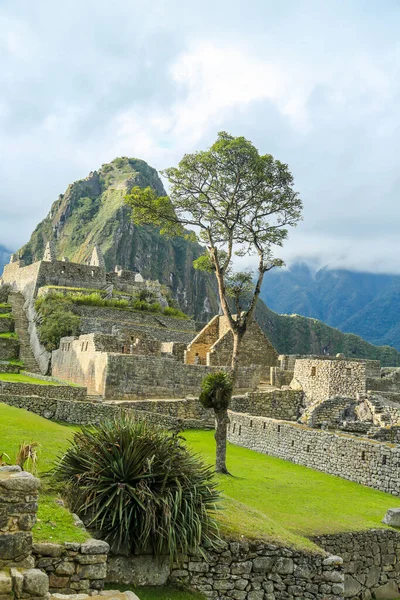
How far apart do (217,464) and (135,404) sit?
24.3 feet

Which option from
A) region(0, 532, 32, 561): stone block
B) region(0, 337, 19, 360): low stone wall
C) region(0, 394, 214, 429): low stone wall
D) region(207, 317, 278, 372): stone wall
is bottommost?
region(0, 532, 32, 561): stone block

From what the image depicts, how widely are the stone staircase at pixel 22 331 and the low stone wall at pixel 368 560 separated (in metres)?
25.1

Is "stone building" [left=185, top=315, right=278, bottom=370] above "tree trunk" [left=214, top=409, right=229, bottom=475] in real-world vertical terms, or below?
above

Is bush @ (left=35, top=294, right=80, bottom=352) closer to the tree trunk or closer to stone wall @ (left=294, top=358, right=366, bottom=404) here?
stone wall @ (left=294, top=358, right=366, bottom=404)

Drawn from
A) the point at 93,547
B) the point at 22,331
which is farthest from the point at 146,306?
the point at 93,547

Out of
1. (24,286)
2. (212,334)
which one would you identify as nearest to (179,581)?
(212,334)

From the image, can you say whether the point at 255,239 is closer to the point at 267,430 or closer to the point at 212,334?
the point at 267,430

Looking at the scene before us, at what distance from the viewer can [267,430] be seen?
19.5m

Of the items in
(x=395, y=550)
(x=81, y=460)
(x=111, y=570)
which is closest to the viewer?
(x=111, y=570)

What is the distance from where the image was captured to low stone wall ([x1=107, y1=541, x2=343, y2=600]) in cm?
842

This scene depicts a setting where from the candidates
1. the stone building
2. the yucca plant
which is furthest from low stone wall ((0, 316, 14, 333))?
the yucca plant

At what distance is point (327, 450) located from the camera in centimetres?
1684

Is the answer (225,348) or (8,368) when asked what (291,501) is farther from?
(8,368)

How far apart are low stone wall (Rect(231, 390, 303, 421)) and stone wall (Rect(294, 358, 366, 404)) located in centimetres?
59
